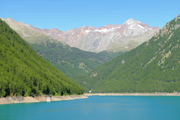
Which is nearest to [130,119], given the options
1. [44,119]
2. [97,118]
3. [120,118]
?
[120,118]

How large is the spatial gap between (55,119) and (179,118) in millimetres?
60802

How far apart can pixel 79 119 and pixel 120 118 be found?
20796 millimetres

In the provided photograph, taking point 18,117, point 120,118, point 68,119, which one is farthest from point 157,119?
point 18,117

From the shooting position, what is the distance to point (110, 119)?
149750 millimetres

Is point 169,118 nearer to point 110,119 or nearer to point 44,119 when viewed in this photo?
point 110,119

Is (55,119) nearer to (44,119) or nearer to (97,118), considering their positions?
(44,119)

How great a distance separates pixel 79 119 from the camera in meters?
148

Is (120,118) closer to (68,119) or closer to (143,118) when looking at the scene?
(143,118)

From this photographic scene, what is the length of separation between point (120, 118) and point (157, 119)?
17989 millimetres

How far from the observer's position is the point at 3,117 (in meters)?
145

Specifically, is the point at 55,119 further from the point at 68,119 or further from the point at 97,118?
the point at 97,118

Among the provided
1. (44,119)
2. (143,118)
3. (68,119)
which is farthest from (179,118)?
(44,119)

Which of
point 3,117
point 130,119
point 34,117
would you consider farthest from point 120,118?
point 3,117

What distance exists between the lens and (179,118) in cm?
15188
